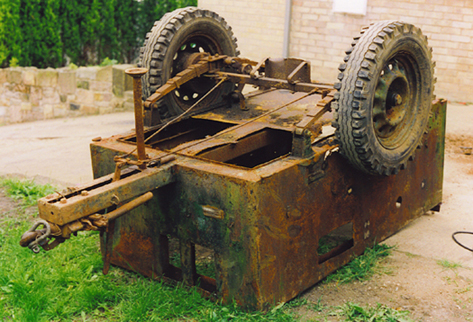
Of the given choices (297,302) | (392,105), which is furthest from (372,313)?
(392,105)

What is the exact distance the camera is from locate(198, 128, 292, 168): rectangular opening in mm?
4141

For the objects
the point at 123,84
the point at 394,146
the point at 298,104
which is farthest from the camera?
the point at 123,84

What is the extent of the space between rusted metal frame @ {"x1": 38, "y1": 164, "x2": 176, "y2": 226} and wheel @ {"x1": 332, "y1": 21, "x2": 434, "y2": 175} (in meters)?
1.20

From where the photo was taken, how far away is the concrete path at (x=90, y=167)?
5.00m

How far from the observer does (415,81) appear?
4559 mm

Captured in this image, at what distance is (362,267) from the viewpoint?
441 centimetres

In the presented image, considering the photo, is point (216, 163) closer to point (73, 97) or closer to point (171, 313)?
point (171, 313)

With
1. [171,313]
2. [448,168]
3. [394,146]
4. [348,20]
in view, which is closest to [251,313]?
[171,313]

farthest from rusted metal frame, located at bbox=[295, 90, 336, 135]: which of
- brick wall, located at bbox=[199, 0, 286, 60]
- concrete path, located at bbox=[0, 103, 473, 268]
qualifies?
brick wall, located at bbox=[199, 0, 286, 60]

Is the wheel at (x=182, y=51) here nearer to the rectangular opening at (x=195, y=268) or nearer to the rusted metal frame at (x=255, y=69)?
the rusted metal frame at (x=255, y=69)

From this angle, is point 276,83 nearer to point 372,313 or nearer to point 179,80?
point 179,80

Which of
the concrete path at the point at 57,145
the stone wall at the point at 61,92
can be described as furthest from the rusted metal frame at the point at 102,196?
the stone wall at the point at 61,92

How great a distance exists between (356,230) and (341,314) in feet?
2.80

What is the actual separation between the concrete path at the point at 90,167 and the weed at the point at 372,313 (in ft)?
3.49
